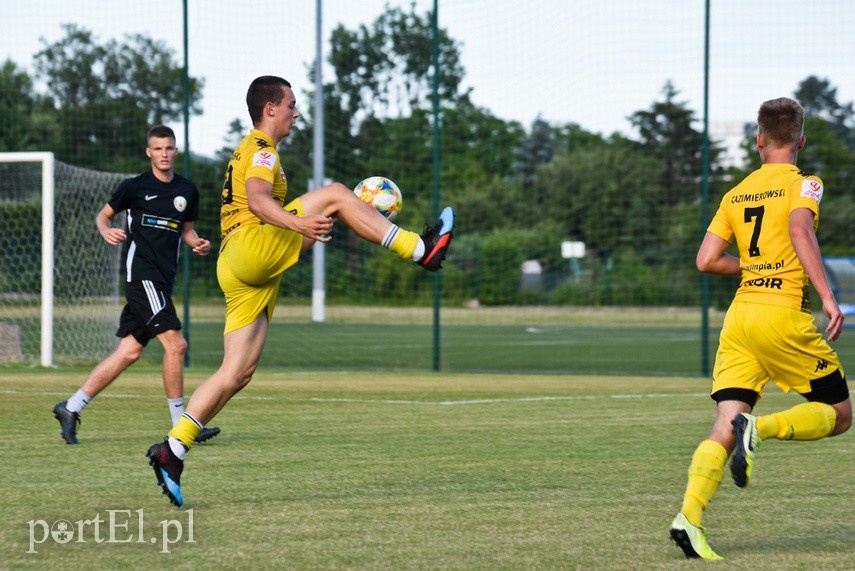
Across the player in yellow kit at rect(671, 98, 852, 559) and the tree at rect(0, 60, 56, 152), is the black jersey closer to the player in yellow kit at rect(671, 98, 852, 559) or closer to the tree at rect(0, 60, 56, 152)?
the player in yellow kit at rect(671, 98, 852, 559)

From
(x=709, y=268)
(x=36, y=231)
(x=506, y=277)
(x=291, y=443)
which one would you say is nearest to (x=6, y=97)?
(x=506, y=277)

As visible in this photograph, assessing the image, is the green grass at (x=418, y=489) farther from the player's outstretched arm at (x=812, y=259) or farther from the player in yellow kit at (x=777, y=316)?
the player's outstretched arm at (x=812, y=259)

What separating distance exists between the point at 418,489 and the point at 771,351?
7.05 ft

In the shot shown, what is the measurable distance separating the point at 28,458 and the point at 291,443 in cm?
175

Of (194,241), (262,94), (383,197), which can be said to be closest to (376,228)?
(262,94)

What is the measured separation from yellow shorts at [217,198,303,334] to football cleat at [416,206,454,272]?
63 cm

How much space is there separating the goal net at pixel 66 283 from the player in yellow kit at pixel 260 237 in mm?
9780

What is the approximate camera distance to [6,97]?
41.4m

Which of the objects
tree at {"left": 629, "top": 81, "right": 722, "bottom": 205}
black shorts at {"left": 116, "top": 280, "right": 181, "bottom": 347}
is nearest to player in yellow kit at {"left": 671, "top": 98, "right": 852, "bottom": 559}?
black shorts at {"left": 116, "top": 280, "right": 181, "bottom": 347}

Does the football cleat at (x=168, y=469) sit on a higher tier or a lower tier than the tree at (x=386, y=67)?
lower

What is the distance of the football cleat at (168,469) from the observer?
5738 millimetres

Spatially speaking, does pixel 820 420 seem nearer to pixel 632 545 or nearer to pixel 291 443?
pixel 632 545

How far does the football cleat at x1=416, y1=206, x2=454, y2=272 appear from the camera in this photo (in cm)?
601

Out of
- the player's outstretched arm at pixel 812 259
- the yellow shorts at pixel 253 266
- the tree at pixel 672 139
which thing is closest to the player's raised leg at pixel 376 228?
the yellow shorts at pixel 253 266
